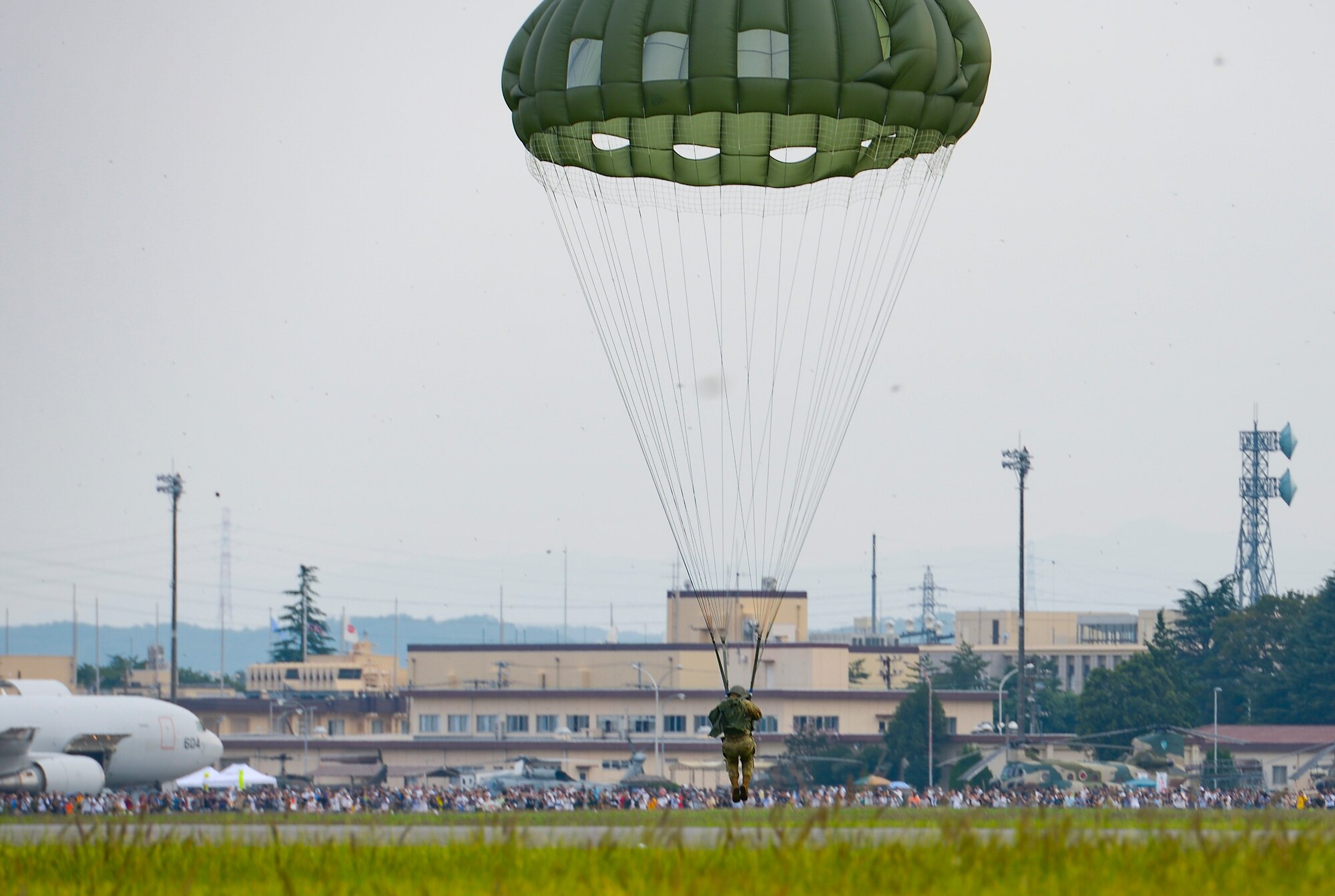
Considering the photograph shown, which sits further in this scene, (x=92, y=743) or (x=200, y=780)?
(x=200, y=780)

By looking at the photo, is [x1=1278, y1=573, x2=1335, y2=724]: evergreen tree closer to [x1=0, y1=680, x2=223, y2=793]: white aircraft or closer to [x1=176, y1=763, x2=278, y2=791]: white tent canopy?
[x1=176, y1=763, x2=278, y2=791]: white tent canopy

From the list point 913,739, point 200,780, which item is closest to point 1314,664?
point 913,739

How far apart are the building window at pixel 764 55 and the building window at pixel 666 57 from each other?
2.71 feet

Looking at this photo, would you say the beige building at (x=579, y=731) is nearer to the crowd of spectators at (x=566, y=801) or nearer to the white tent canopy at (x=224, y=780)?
the white tent canopy at (x=224, y=780)

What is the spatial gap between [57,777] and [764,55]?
129 feet

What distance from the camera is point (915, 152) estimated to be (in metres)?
28.4

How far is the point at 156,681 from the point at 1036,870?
170 m

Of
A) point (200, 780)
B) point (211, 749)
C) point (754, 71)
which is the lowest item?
point (200, 780)

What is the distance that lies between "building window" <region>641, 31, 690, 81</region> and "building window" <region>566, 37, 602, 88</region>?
75 cm

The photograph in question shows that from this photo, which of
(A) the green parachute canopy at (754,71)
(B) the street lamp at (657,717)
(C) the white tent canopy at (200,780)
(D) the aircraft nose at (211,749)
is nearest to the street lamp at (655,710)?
(B) the street lamp at (657,717)

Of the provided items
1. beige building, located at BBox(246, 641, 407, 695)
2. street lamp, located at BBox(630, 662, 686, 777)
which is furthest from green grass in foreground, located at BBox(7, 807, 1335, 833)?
beige building, located at BBox(246, 641, 407, 695)

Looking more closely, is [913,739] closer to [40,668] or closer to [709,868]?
[709,868]

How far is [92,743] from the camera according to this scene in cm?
5906

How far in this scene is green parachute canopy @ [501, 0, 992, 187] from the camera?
25.9 metres
